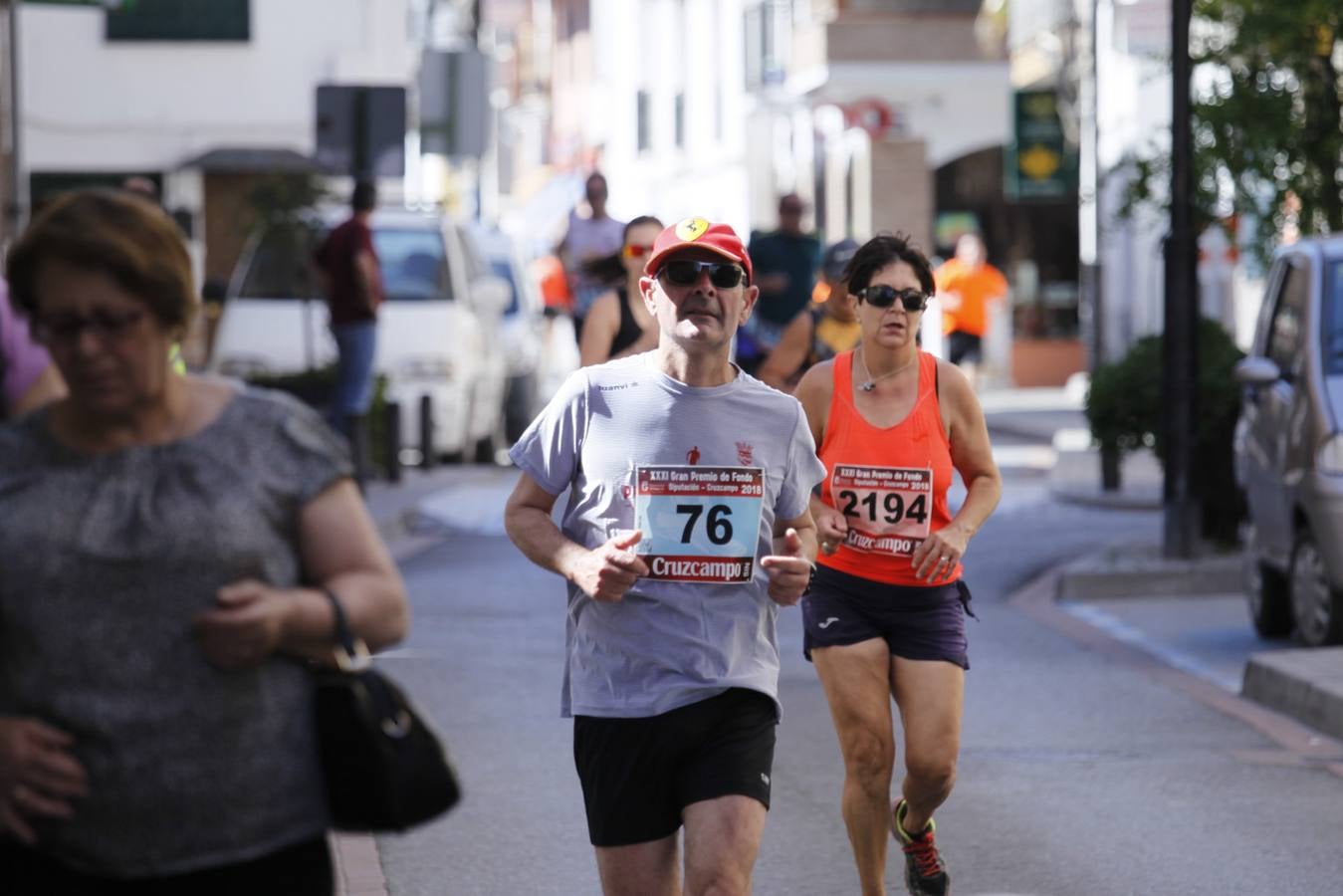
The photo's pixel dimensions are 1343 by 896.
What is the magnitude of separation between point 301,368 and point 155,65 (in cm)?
1280

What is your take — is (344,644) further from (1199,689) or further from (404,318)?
(404,318)

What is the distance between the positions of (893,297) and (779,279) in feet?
25.4

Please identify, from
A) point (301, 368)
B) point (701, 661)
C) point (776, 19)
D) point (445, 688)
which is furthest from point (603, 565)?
point (776, 19)

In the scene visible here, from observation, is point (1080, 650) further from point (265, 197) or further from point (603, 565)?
point (265, 197)

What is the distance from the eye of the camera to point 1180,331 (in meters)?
14.8

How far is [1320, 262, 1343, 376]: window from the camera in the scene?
11773 mm

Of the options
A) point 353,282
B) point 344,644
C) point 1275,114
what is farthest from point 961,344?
point 344,644

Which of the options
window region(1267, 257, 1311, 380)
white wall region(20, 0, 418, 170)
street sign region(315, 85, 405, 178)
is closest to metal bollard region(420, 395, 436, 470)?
street sign region(315, 85, 405, 178)

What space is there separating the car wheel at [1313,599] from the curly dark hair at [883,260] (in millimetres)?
4963

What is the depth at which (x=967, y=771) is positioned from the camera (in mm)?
9195

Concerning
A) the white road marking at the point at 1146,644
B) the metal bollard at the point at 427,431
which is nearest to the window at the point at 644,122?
the metal bollard at the point at 427,431

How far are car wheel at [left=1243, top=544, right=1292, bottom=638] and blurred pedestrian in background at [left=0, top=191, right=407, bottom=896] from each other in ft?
30.4

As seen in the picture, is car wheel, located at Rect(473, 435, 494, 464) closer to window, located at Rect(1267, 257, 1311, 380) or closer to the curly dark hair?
window, located at Rect(1267, 257, 1311, 380)

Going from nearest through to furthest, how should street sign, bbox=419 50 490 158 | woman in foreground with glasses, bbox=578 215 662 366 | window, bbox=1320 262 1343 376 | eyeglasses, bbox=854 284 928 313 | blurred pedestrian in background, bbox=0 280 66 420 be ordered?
blurred pedestrian in background, bbox=0 280 66 420 < eyeglasses, bbox=854 284 928 313 < woman in foreground with glasses, bbox=578 215 662 366 < window, bbox=1320 262 1343 376 < street sign, bbox=419 50 490 158
